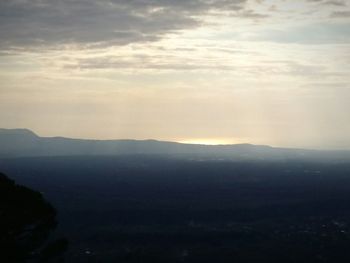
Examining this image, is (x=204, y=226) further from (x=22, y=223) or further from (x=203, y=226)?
(x=22, y=223)

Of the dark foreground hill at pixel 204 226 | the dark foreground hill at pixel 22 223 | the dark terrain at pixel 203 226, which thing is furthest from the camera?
the dark terrain at pixel 203 226


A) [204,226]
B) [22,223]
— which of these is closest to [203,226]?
[204,226]

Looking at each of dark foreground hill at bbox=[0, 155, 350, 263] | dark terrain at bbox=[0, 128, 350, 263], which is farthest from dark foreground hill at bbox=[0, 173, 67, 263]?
Result: dark terrain at bbox=[0, 128, 350, 263]

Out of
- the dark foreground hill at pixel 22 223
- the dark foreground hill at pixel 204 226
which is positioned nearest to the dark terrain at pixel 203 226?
the dark foreground hill at pixel 204 226

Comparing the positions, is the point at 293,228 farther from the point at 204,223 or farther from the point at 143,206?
the point at 143,206

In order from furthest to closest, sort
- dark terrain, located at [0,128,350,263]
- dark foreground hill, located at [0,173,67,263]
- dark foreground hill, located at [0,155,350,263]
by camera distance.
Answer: dark terrain, located at [0,128,350,263]
dark foreground hill, located at [0,155,350,263]
dark foreground hill, located at [0,173,67,263]

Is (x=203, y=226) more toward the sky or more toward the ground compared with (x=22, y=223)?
more toward the ground

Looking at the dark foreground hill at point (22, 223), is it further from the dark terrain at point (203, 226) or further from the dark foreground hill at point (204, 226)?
the dark terrain at point (203, 226)

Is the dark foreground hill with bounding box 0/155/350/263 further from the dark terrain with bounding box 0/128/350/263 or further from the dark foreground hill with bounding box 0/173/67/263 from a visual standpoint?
the dark foreground hill with bounding box 0/173/67/263

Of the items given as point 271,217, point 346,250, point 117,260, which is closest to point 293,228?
point 271,217

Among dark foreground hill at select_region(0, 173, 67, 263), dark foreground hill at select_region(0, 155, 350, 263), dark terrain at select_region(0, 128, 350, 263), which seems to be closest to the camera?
dark foreground hill at select_region(0, 173, 67, 263)

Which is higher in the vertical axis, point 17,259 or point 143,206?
point 17,259
